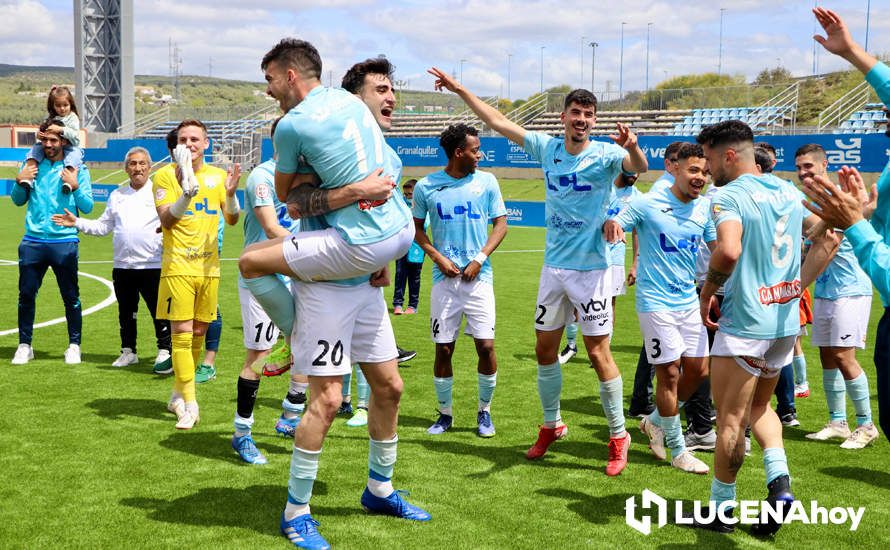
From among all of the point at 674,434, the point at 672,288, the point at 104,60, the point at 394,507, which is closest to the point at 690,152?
the point at 672,288

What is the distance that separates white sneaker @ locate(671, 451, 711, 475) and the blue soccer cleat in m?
2.94

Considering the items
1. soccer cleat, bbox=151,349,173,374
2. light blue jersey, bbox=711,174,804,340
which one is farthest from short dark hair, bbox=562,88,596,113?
soccer cleat, bbox=151,349,173,374

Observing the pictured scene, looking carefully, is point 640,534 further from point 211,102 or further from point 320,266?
point 211,102

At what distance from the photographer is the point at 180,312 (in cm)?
719

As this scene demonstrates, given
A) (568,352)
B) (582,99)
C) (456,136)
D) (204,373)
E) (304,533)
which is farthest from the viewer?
(568,352)

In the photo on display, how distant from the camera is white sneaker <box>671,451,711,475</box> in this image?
602 centimetres

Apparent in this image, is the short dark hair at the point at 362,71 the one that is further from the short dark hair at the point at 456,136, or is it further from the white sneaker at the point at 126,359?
the white sneaker at the point at 126,359

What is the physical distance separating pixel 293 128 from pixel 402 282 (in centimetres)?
945

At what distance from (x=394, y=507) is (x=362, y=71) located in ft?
8.94

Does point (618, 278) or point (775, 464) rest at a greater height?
point (618, 278)

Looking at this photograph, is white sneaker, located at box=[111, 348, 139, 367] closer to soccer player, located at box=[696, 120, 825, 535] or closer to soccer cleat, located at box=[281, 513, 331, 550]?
soccer cleat, located at box=[281, 513, 331, 550]

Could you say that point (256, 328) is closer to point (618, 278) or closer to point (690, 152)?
point (690, 152)

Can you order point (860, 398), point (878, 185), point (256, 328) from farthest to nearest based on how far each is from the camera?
point (860, 398)
point (256, 328)
point (878, 185)

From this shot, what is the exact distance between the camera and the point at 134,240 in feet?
29.1
